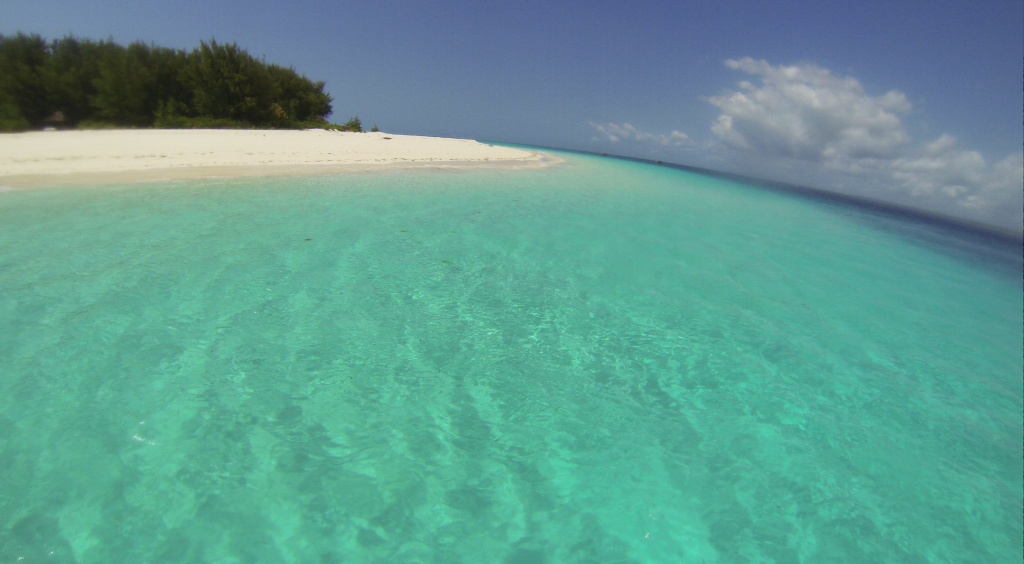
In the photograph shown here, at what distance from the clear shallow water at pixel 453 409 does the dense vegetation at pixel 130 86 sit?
709 inches

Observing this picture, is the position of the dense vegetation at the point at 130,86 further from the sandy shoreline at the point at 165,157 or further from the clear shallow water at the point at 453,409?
the clear shallow water at the point at 453,409

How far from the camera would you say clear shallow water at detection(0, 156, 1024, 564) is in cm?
244

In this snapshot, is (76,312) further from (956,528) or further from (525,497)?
(956,528)

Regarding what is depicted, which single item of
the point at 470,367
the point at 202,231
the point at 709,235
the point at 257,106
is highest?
the point at 257,106

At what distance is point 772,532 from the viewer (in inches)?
107

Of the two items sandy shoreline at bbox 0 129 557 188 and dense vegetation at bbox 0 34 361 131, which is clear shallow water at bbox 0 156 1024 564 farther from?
dense vegetation at bbox 0 34 361 131

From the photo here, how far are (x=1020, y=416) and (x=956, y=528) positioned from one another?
10.6ft

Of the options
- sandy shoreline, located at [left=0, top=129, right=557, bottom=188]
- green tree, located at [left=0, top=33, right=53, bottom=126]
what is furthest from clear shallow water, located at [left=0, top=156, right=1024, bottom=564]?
green tree, located at [left=0, top=33, right=53, bottom=126]

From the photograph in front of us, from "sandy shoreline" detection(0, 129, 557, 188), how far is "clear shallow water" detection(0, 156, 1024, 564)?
3.85 metres

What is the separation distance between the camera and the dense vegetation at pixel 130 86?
58.4 feet

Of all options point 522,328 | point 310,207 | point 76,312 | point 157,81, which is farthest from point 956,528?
point 157,81

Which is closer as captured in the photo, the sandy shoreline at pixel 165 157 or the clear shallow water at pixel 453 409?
the clear shallow water at pixel 453 409

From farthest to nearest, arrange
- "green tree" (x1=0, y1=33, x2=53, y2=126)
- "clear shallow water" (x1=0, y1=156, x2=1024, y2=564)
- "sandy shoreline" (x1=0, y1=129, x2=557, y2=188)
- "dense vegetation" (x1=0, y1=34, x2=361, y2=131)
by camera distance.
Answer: "dense vegetation" (x1=0, y1=34, x2=361, y2=131) → "green tree" (x1=0, y1=33, x2=53, y2=126) → "sandy shoreline" (x1=0, y1=129, x2=557, y2=188) → "clear shallow water" (x1=0, y1=156, x2=1024, y2=564)

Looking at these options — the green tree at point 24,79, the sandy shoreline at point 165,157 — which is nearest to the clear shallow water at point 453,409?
the sandy shoreline at point 165,157
